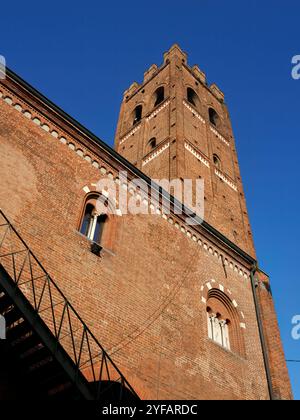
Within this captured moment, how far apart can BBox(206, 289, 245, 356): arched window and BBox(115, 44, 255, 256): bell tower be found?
5.51 metres

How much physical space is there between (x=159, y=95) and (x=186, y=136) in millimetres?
6505

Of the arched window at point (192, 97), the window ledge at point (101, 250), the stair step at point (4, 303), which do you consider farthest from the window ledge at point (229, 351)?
the arched window at point (192, 97)

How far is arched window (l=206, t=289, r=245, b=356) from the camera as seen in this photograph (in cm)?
1164

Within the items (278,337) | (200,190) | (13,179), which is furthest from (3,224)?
(200,190)

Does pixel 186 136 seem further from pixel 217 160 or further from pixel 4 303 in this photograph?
pixel 4 303

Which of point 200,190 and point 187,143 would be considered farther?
point 187,143

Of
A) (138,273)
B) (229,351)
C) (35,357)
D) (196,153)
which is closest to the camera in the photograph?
(35,357)

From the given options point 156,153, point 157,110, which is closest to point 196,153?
point 156,153

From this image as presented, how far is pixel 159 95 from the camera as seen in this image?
2580 centimetres

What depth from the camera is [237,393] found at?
10.5 meters

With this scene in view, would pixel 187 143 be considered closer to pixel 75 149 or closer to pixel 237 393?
pixel 75 149

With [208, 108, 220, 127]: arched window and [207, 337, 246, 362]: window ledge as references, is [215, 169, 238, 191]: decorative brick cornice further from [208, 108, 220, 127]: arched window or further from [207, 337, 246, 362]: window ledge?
[207, 337, 246, 362]: window ledge

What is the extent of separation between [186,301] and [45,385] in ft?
17.5
